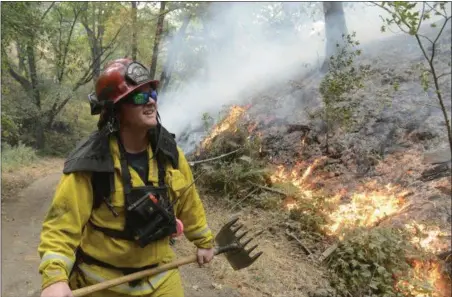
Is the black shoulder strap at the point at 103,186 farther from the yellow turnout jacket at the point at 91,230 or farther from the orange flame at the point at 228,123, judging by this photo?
the orange flame at the point at 228,123

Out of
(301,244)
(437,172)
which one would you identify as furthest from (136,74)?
(437,172)

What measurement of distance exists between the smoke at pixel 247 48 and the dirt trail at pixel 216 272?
→ 30.1 ft

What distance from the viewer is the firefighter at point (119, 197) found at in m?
2.20

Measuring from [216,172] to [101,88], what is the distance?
7182 mm

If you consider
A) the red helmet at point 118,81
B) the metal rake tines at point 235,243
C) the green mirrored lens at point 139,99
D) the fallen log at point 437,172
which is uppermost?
the red helmet at point 118,81

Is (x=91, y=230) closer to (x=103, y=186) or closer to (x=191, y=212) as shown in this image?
(x=103, y=186)

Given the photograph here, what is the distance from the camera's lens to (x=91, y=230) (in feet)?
7.81

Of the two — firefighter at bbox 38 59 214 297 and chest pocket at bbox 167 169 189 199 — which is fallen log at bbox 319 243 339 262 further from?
chest pocket at bbox 167 169 189 199

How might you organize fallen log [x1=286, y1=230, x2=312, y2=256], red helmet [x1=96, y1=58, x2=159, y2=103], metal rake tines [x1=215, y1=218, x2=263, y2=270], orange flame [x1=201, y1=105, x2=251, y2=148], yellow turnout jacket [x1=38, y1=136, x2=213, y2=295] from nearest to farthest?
1. yellow turnout jacket [x1=38, y1=136, x2=213, y2=295]
2. red helmet [x1=96, y1=58, x2=159, y2=103]
3. metal rake tines [x1=215, y1=218, x2=263, y2=270]
4. fallen log [x1=286, y1=230, x2=312, y2=256]
5. orange flame [x1=201, y1=105, x2=251, y2=148]

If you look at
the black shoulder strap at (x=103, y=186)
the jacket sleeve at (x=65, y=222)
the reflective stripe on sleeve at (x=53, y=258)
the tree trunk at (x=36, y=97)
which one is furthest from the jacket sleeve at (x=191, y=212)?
the tree trunk at (x=36, y=97)

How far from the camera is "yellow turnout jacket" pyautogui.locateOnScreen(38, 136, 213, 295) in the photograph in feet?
7.02

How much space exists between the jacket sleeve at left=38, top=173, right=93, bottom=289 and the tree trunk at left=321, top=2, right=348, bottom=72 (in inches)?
505

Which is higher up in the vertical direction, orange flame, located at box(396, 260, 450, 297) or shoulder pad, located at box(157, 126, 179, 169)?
shoulder pad, located at box(157, 126, 179, 169)

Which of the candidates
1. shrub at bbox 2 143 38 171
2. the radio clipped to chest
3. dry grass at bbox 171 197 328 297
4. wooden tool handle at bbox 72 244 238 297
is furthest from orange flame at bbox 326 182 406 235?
shrub at bbox 2 143 38 171
